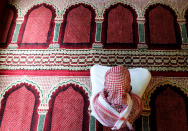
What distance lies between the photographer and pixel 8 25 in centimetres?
168

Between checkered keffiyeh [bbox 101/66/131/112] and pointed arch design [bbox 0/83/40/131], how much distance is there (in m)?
0.68

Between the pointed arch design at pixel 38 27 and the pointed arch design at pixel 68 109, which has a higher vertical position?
Answer: the pointed arch design at pixel 38 27

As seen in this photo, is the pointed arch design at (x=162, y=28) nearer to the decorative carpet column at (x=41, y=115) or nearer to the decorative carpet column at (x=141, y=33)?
the decorative carpet column at (x=141, y=33)


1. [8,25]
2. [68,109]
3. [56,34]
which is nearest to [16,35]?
[8,25]

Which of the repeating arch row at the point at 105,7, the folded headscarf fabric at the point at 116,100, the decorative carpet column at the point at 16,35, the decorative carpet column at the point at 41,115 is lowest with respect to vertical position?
the decorative carpet column at the point at 41,115

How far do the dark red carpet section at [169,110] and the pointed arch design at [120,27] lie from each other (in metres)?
0.42

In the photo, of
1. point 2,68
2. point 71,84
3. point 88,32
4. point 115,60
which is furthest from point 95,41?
point 2,68

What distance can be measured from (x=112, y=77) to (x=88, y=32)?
0.83 metres

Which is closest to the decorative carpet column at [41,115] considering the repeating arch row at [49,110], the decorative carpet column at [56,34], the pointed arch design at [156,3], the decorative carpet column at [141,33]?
the repeating arch row at [49,110]

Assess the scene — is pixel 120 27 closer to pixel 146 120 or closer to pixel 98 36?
pixel 98 36

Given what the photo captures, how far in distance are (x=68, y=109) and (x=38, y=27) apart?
734mm

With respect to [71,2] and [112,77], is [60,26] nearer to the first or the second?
[71,2]

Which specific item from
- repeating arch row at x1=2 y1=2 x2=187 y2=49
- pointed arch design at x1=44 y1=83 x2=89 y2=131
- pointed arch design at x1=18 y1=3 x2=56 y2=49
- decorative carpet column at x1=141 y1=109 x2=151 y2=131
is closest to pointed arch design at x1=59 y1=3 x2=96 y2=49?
repeating arch row at x1=2 y1=2 x2=187 y2=49

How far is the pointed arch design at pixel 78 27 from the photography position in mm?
1568
